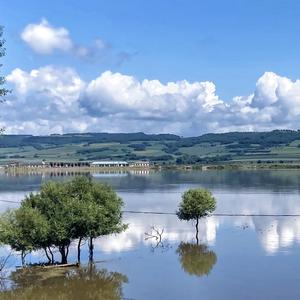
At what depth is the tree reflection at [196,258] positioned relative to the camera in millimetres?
55688

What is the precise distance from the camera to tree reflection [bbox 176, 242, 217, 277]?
55.7 meters

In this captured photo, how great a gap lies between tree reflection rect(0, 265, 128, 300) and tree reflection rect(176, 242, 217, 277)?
25.6 feet

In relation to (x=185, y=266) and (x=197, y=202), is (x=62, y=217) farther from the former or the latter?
(x=197, y=202)

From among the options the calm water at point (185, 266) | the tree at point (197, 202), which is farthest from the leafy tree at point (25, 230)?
the tree at point (197, 202)

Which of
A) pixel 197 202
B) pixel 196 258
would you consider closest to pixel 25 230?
pixel 196 258

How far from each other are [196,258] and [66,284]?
17.3 metres

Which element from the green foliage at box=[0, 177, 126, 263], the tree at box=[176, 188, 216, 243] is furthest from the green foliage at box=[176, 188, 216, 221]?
the green foliage at box=[0, 177, 126, 263]

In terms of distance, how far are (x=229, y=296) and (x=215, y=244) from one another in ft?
78.0

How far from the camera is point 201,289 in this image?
4791 centimetres

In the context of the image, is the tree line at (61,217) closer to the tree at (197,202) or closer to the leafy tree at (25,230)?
the leafy tree at (25,230)

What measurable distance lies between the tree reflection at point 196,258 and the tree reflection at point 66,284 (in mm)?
7814

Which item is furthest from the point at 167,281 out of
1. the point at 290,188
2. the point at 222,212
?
the point at 290,188

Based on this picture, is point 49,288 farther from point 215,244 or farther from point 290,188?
point 290,188

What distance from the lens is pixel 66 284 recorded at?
49.0m
